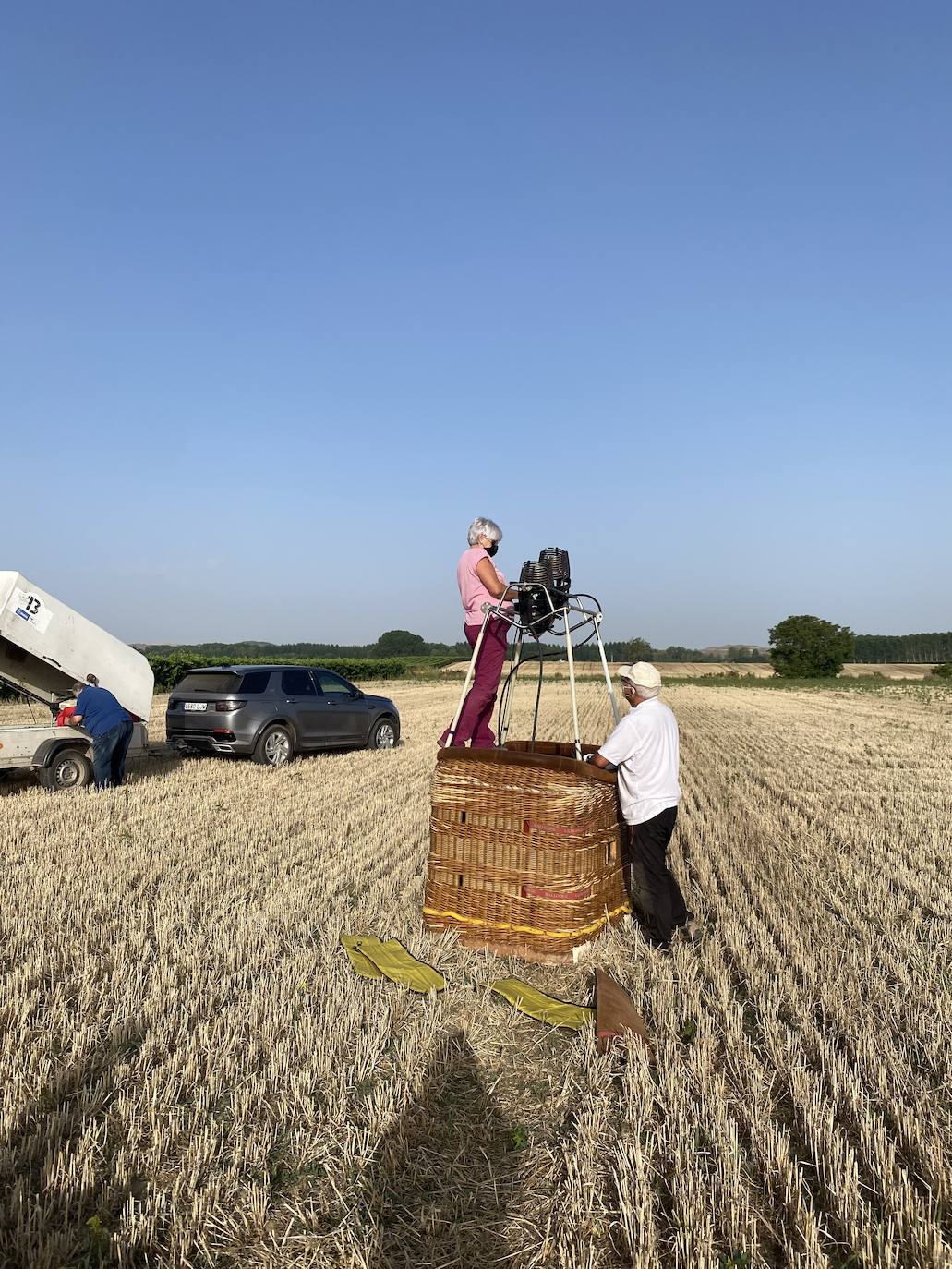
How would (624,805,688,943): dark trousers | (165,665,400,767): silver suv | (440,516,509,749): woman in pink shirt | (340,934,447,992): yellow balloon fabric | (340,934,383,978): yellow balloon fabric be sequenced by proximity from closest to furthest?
(340,934,447,992): yellow balloon fabric, (340,934,383,978): yellow balloon fabric, (624,805,688,943): dark trousers, (440,516,509,749): woman in pink shirt, (165,665,400,767): silver suv

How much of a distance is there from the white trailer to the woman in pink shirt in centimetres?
642

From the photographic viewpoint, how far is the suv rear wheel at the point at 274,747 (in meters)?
12.7

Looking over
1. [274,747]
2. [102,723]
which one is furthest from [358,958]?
[274,747]

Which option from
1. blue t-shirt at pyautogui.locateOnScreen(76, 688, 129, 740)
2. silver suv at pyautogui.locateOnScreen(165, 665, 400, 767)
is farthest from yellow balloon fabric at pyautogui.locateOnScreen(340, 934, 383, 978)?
silver suv at pyautogui.locateOnScreen(165, 665, 400, 767)

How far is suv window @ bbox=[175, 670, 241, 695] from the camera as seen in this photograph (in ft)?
41.7

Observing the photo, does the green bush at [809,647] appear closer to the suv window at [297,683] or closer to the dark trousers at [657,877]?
the suv window at [297,683]

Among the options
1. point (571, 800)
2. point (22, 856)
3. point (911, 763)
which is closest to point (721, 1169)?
point (571, 800)

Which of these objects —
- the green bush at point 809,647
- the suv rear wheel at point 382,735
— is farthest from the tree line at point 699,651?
the suv rear wheel at point 382,735

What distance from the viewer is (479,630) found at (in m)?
5.82

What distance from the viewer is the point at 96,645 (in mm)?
11273

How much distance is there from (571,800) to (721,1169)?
2111 mm

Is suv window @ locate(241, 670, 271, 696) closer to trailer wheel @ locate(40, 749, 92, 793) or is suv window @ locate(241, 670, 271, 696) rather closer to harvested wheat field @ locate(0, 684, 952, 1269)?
trailer wheel @ locate(40, 749, 92, 793)

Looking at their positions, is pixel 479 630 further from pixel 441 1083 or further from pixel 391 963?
pixel 441 1083

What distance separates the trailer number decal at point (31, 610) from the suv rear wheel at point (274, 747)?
11.5ft
